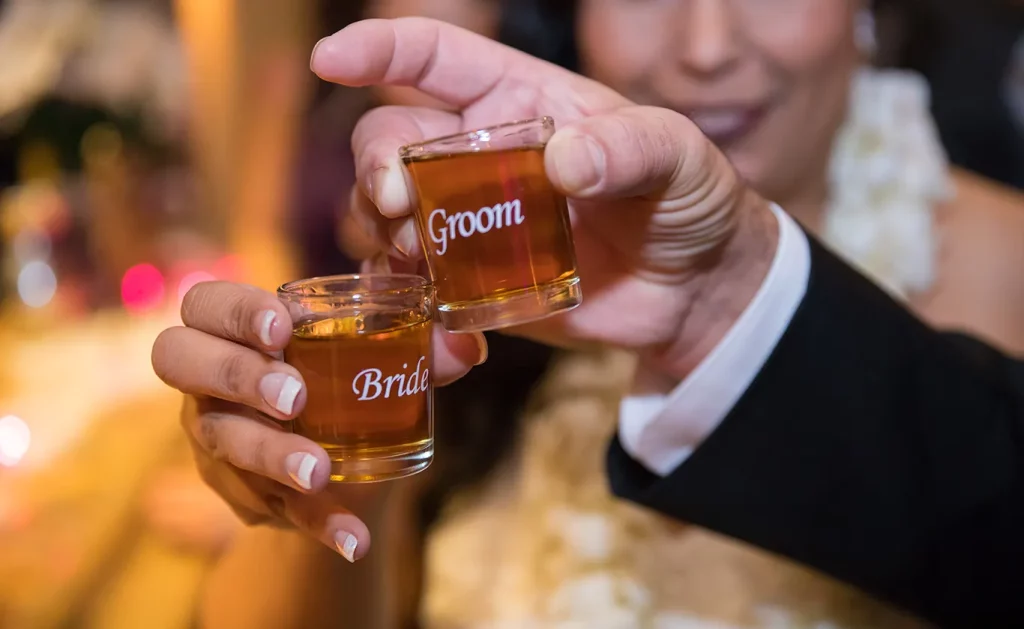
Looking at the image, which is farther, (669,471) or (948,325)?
(948,325)

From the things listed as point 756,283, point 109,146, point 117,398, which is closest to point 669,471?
point 756,283

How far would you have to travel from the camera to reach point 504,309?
48 centimetres

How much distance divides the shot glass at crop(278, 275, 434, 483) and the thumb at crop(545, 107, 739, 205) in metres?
0.11

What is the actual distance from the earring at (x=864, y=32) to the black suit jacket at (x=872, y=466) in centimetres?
48

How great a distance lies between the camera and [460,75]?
1.82 ft

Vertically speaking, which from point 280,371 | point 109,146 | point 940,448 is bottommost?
point 940,448

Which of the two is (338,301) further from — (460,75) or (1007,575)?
(1007,575)

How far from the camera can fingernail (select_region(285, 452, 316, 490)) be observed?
17.1 inches

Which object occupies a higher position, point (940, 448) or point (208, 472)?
point (208, 472)

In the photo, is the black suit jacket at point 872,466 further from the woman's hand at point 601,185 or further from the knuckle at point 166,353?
the knuckle at point 166,353

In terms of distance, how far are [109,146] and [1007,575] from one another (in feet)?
4.46

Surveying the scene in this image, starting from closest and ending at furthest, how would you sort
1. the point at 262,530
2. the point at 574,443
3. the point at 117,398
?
the point at 262,530
the point at 117,398
the point at 574,443

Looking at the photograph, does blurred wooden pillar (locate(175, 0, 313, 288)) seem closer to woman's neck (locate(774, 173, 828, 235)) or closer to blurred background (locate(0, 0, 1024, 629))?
blurred background (locate(0, 0, 1024, 629))

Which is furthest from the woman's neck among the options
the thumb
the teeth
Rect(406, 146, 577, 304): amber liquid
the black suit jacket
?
Rect(406, 146, 577, 304): amber liquid
